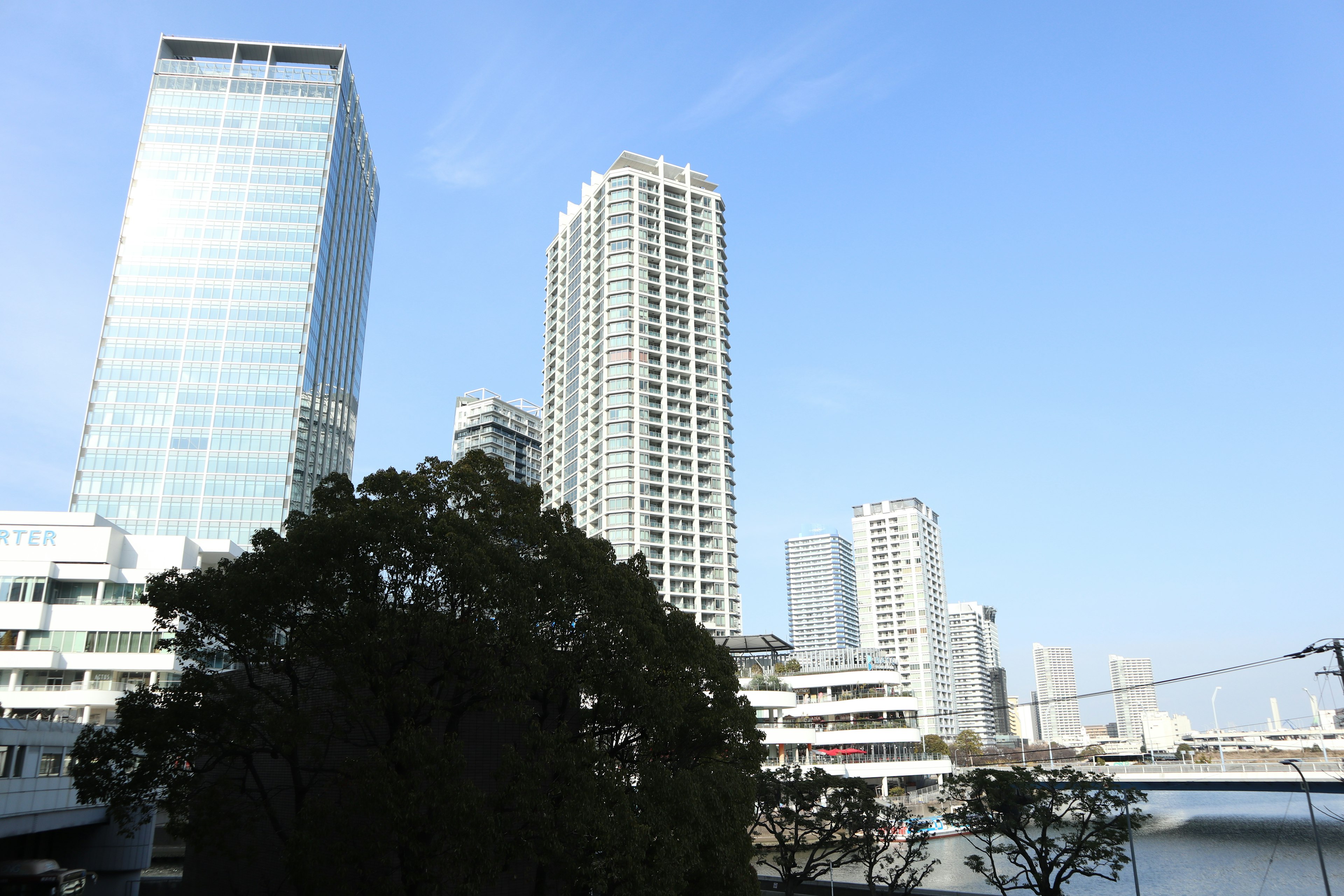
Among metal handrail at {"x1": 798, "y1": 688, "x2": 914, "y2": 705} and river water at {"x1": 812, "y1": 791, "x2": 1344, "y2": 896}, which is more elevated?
metal handrail at {"x1": 798, "y1": 688, "x2": 914, "y2": 705}

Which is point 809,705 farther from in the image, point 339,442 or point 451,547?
point 451,547

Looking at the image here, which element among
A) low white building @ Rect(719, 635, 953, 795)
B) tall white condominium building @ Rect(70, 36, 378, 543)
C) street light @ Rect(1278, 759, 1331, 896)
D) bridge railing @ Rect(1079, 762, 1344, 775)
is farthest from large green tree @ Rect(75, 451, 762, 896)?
tall white condominium building @ Rect(70, 36, 378, 543)

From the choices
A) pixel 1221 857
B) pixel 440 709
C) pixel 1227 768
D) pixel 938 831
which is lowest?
pixel 938 831

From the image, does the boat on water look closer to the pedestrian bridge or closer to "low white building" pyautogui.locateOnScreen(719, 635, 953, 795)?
"low white building" pyautogui.locateOnScreen(719, 635, 953, 795)

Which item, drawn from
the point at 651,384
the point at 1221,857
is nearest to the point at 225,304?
the point at 651,384

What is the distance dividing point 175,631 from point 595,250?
12446cm

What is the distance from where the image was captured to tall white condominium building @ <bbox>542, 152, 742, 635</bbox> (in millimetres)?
127625

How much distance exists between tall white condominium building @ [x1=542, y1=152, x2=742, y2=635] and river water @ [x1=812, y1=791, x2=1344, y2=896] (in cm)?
5405

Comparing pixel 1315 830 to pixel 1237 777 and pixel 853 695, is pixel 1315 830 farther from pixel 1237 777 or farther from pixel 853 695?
pixel 853 695

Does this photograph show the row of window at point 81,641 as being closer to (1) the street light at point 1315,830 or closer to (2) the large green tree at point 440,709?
(2) the large green tree at point 440,709

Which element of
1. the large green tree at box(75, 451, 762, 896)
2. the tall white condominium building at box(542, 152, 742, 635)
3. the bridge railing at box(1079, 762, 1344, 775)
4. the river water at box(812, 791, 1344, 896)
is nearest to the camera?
the large green tree at box(75, 451, 762, 896)

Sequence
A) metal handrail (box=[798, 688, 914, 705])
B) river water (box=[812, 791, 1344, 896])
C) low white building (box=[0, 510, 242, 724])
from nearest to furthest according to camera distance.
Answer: river water (box=[812, 791, 1344, 896])
low white building (box=[0, 510, 242, 724])
metal handrail (box=[798, 688, 914, 705])

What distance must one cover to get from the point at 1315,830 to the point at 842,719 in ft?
214

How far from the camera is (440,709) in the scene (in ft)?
82.2
